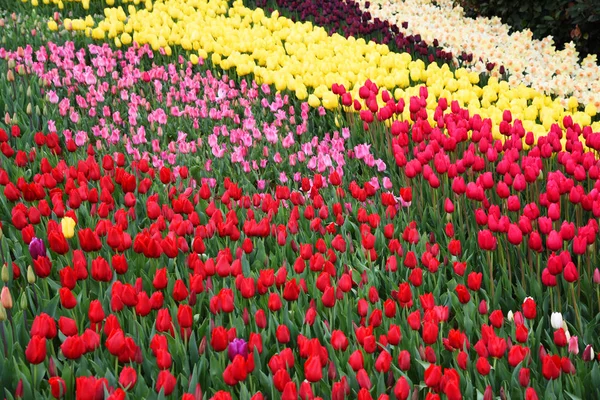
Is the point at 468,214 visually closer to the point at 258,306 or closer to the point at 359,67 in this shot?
the point at 258,306

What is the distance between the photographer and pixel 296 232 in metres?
3.33

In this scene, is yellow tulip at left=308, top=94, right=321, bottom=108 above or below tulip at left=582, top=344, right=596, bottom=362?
below

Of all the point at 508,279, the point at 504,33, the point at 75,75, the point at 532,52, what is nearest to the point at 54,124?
the point at 75,75

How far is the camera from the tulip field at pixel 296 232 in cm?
228

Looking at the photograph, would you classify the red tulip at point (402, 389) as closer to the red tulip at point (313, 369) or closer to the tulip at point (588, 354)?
the red tulip at point (313, 369)

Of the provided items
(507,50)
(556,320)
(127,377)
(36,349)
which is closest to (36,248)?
(36,349)

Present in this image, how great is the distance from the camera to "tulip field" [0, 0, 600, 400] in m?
2.28

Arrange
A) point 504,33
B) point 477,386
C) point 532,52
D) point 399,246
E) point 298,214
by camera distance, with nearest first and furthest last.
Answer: point 477,386
point 399,246
point 298,214
point 532,52
point 504,33

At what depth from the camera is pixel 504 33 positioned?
8.06 metres

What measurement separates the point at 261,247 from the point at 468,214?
122 cm

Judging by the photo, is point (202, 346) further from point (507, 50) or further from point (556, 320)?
point (507, 50)

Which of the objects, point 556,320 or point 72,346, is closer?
point 72,346

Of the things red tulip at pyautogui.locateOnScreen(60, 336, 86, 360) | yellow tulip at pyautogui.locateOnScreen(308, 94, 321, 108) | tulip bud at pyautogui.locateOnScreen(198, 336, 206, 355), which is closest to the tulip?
tulip bud at pyautogui.locateOnScreen(198, 336, 206, 355)

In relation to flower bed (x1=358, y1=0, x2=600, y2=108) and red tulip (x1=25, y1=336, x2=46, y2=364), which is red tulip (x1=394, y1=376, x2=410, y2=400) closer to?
red tulip (x1=25, y1=336, x2=46, y2=364)
